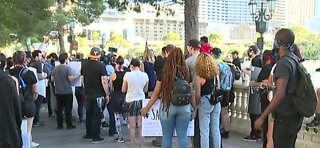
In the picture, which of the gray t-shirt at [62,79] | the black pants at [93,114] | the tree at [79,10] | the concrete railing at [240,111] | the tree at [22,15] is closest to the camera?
the black pants at [93,114]

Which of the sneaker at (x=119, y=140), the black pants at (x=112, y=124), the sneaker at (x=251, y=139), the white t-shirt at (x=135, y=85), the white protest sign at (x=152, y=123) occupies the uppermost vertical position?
the white t-shirt at (x=135, y=85)

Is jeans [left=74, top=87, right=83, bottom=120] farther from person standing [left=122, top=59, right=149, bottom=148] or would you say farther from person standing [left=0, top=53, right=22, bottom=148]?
person standing [left=0, top=53, right=22, bottom=148]

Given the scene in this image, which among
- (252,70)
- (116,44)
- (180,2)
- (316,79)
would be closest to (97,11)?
(180,2)

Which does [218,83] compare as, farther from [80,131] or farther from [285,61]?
[80,131]

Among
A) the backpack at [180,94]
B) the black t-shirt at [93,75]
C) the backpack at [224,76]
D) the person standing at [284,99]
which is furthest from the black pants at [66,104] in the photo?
the person standing at [284,99]

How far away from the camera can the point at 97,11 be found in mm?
34062

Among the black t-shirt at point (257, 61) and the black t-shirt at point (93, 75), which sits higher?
the black t-shirt at point (257, 61)

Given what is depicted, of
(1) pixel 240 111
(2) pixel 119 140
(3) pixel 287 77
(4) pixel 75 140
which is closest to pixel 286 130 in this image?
(3) pixel 287 77

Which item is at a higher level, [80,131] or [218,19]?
[218,19]

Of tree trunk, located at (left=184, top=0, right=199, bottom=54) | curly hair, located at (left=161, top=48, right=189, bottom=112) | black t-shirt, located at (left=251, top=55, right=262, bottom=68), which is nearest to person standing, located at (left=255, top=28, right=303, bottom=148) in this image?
curly hair, located at (left=161, top=48, right=189, bottom=112)

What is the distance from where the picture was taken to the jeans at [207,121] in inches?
261

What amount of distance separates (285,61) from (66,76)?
6.70 metres

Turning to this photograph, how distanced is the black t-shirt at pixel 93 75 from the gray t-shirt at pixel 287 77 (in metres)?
4.79

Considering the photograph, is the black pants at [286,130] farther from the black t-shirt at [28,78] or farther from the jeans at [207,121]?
the black t-shirt at [28,78]
